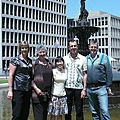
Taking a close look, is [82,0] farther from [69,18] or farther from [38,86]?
[69,18]

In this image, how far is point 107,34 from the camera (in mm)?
125688

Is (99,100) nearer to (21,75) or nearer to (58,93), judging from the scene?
(58,93)

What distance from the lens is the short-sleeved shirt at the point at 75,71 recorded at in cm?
773

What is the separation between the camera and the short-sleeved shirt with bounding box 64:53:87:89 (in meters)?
7.73

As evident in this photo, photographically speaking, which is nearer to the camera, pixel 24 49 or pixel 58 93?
pixel 24 49

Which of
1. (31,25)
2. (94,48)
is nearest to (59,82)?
(94,48)

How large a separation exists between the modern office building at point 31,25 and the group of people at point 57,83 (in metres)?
76.1

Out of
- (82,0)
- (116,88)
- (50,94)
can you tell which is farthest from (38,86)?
(82,0)

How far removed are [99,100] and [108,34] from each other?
4713 inches

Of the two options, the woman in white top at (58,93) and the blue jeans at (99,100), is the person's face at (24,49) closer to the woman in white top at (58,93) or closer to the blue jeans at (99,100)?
the woman in white top at (58,93)

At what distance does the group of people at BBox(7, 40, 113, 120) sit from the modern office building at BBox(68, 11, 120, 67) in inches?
4577

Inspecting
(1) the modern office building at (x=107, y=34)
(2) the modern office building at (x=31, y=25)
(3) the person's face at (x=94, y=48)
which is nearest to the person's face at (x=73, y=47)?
(3) the person's face at (x=94, y=48)

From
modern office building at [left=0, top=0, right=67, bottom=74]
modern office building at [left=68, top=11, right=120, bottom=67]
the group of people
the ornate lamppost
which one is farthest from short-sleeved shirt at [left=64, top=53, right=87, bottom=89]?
modern office building at [left=68, top=11, right=120, bottom=67]

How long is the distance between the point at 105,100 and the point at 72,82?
898mm
